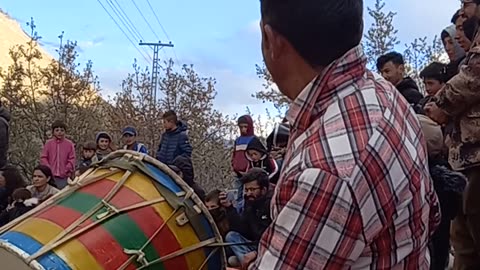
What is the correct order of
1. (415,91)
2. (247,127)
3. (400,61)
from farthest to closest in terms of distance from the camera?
(247,127), (400,61), (415,91)

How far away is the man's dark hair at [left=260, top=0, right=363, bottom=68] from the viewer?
152 cm

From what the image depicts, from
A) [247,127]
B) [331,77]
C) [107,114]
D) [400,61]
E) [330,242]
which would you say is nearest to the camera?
[330,242]

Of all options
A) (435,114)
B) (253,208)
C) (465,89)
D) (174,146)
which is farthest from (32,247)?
(174,146)

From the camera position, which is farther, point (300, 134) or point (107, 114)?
point (107, 114)

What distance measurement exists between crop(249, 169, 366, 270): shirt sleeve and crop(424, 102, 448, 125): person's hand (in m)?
2.85

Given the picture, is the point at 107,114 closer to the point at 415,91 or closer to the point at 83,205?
the point at 415,91

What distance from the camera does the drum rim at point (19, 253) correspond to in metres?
3.20

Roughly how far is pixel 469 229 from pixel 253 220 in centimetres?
257

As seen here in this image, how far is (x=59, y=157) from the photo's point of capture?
34.1 ft

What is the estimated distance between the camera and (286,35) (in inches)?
61.7

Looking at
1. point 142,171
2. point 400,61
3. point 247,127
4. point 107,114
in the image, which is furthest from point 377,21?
point 142,171

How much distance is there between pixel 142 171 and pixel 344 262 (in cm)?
238

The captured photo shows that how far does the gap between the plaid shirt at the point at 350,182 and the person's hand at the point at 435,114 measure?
8.53 feet

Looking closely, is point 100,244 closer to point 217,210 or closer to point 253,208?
point 253,208
